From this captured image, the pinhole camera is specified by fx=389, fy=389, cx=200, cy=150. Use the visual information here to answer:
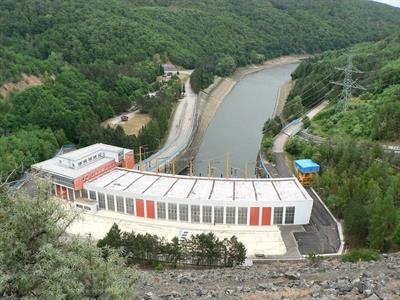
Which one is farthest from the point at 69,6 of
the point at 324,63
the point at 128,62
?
the point at 324,63

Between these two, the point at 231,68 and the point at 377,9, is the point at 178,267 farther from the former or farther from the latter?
the point at 377,9

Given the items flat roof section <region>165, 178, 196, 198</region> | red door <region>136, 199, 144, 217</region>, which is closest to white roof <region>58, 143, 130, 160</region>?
red door <region>136, 199, 144, 217</region>

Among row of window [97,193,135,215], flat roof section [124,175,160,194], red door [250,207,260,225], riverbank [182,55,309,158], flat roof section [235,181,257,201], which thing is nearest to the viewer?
red door [250,207,260,225]

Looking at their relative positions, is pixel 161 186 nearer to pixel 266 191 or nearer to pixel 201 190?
pixel 201 190

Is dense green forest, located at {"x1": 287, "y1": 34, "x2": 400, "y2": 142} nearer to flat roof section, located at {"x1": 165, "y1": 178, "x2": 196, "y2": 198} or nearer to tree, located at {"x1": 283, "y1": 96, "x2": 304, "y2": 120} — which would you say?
tree, located at {"x1": 283, "y1": 96, "x2": 304, "y2": 120}

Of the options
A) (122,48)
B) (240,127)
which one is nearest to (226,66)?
A: (122,48)

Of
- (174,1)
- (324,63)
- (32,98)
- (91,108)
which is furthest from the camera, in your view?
(174,1)

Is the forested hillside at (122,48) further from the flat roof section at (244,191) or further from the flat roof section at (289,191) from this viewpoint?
the flat roof section at (289,191)

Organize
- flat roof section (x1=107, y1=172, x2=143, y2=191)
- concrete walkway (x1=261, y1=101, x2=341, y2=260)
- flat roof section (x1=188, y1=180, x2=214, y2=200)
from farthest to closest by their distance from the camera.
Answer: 1. flat roof section (x1=107, y1=172, x2=143, y2=191)
2. flat roof section (x1=188, y1=180, x2=214, y2=200)
3. concrete walkway (x1=261, y1=101, x2=341, y2=260)
